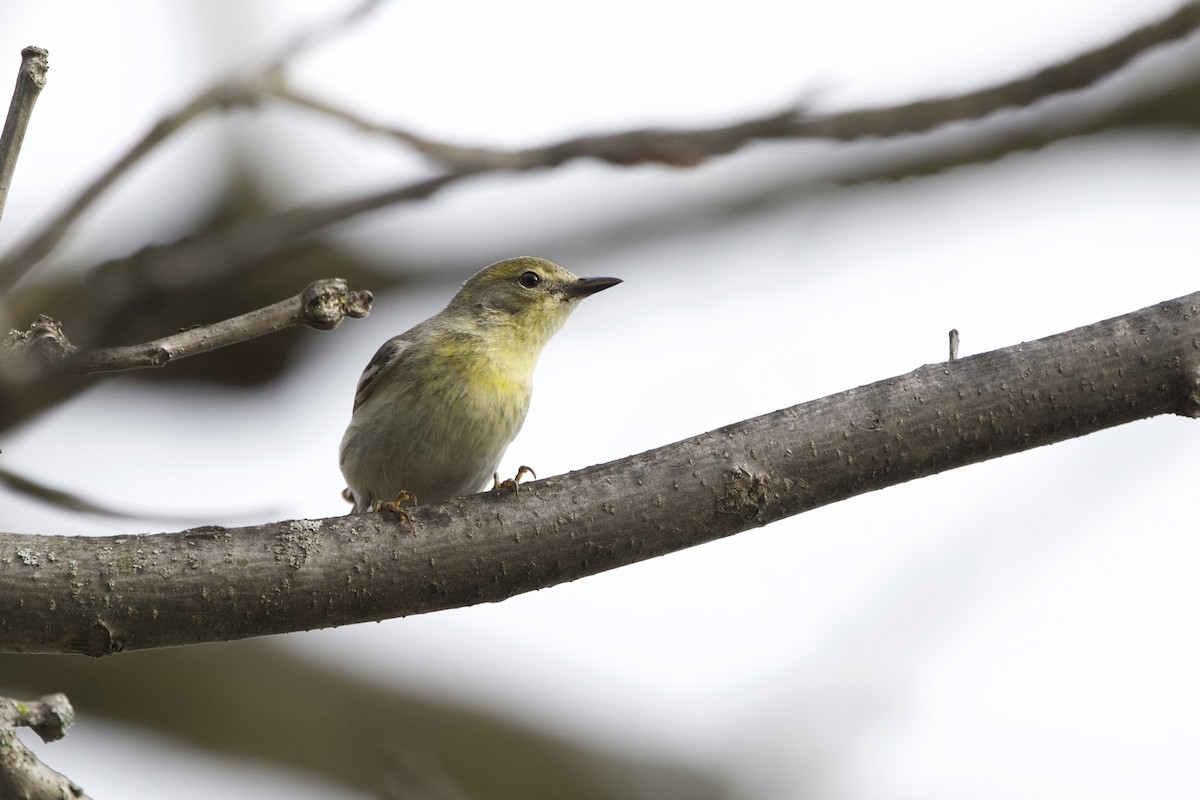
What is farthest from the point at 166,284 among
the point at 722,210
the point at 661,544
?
the point at 722,210

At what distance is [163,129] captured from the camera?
327 centimetres

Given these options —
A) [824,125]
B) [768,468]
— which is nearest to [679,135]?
[824,125]

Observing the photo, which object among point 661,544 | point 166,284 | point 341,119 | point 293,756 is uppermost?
point 341,119

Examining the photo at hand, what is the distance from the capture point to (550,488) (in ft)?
11.6

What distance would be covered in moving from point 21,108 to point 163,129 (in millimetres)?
856

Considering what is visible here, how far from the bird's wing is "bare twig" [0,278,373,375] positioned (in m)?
2.89

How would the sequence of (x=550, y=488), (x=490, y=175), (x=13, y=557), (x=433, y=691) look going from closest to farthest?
1. (x=13, y=557)
2. (x=550, y=488)
3. (x=490, y=175)
4. (x=433, y=691)

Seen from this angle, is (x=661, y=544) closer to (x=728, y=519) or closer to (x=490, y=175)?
(x=728, y=519)

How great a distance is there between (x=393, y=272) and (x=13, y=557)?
10.2 ft

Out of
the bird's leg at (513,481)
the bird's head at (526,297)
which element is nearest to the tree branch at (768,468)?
the bird's leg at (513,481)

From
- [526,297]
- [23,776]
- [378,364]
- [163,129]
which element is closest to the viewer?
[23,776]

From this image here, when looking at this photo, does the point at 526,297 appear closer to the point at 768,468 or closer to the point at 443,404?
the point at 443,404

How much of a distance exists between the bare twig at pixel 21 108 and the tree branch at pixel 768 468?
47.9 inches

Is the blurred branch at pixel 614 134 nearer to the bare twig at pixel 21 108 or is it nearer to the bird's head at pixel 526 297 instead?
the bare twig at pixel 21 108
